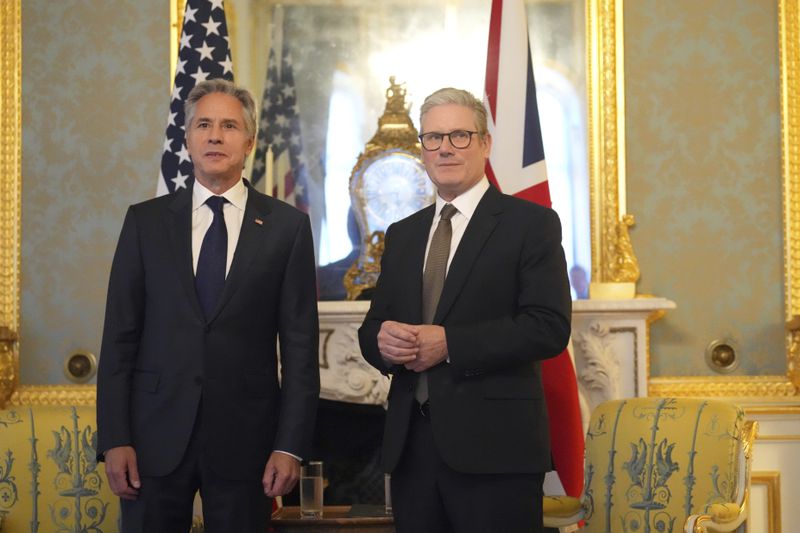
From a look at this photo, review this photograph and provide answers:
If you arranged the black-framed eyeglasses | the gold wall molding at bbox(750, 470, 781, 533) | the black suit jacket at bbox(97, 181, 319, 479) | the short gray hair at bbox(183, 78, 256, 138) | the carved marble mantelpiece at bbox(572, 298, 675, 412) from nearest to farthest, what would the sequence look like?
the black suit jacket at bbox(97, 181, 319, 479) → the black-framed eyeglasses → the short gray hair at bbox(183, 78, 256, 138) → the carved marble mantelpiece at bbox(572, 298, 675, 412) → the gold wall molding at bbox(750, 470, 781, 533)

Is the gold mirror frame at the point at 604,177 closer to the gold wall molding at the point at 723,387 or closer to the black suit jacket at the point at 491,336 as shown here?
the gold wall molding at the point at 723,387

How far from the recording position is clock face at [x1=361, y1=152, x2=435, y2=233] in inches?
187

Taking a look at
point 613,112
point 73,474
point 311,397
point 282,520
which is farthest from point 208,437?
point 613,112

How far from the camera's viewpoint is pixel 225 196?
2578mm

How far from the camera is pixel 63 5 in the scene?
4930mm

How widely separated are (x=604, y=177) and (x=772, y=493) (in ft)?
5.42

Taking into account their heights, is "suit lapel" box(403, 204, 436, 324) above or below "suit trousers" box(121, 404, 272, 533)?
above

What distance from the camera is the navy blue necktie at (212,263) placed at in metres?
2.46

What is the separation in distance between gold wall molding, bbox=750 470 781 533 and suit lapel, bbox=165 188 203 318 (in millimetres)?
3174

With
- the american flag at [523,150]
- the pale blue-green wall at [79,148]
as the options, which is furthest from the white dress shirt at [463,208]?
the pale blue-green wall at [79,148]

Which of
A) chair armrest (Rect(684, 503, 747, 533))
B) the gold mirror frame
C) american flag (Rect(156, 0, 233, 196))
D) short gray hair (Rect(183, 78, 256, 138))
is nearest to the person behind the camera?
short gray hair (Rect(183, 78, 256, 138))

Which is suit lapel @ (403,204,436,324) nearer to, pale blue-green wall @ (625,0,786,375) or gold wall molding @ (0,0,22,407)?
pale blue-green wall @ (625,0,786,375)

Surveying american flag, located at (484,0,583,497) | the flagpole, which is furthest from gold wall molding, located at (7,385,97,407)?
american flag, located at (484,0,583,497)

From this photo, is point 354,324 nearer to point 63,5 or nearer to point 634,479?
point 634,479
